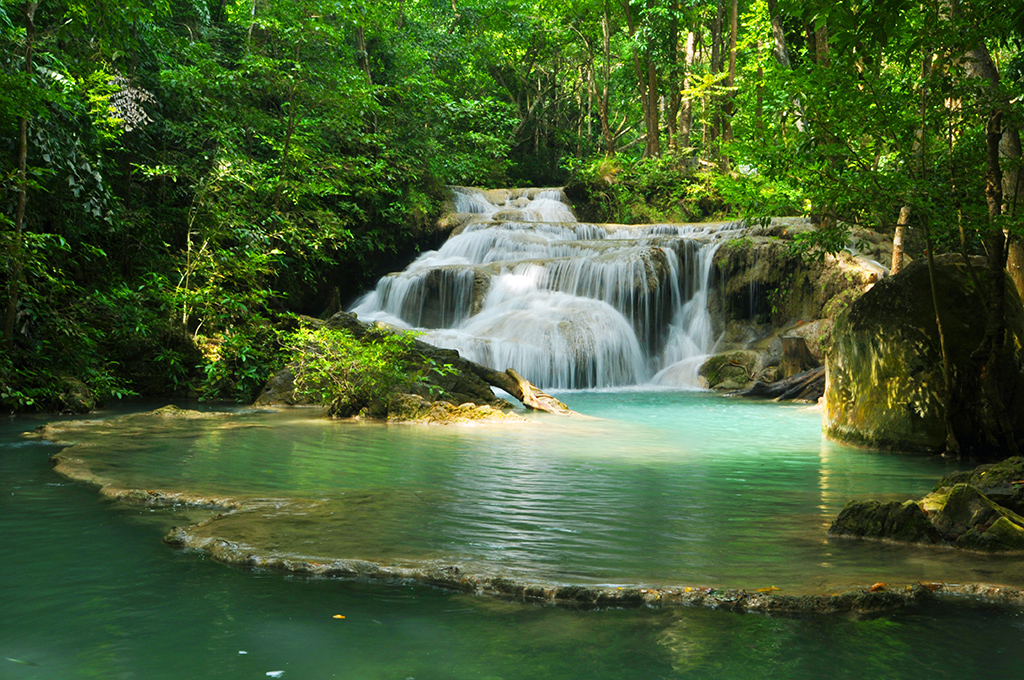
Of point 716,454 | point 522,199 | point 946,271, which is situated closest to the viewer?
point 716,454

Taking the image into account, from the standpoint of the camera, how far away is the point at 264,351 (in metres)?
12.0

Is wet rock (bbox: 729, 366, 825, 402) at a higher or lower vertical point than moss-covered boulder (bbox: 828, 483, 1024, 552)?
higher

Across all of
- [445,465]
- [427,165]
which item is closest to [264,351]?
[445,465]

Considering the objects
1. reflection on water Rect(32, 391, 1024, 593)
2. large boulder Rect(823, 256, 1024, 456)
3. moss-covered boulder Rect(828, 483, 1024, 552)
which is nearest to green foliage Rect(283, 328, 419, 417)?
reflection on water Rect(32, 391, 1024, 593)

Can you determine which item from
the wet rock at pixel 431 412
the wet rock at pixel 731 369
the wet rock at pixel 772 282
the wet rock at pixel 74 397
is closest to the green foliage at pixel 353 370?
the wet rock at pixel 431 412

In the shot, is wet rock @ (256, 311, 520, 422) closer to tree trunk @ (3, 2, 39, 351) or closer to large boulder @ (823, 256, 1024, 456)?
tree trunk @ (3, 2, 39, 351)

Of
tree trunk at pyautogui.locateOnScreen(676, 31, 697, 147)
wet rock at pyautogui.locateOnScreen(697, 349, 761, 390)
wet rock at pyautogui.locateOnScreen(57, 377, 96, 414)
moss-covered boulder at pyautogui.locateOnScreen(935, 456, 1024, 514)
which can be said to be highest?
tree trunk at pyautogui.locateOnScreen(676, 31, 697, 147)

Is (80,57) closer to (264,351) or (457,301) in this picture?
(264,351)

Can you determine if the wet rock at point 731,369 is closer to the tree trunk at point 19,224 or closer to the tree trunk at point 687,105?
the tree trunk at point 19,224

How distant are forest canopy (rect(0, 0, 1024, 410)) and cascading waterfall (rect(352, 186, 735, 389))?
2.66m

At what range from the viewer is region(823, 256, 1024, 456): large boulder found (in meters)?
7.31

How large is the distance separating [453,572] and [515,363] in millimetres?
12781

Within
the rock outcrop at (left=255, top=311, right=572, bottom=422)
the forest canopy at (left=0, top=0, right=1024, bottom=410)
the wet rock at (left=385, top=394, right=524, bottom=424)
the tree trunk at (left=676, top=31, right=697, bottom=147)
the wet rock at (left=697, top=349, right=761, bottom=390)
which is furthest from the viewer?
the tree trunk at (left=676, top=31, right=697, bottom=147)

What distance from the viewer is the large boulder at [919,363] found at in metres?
7.31
